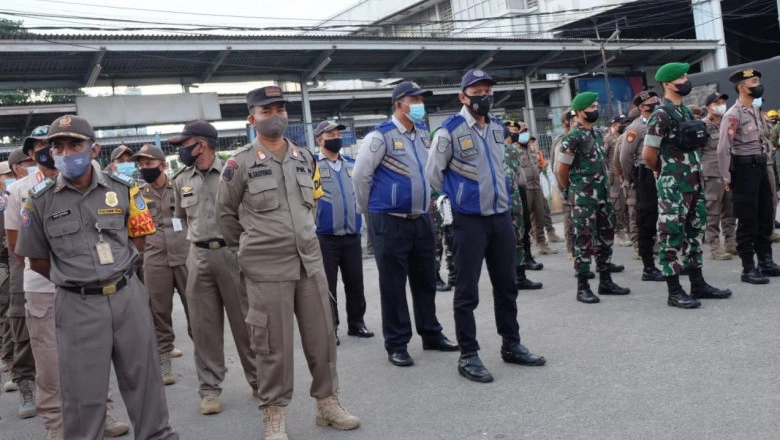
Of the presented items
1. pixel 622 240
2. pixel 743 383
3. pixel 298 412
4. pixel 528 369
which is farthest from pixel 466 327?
pixel 622 240

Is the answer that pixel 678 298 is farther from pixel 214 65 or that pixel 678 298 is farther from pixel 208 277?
pixel 214 65

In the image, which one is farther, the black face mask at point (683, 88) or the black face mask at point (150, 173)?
the black face mask at point (683, 88)

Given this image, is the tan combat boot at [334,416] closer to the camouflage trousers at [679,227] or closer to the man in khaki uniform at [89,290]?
the man in khaki uniform at [89,290]

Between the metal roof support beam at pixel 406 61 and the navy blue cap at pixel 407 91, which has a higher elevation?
the metal roof support beam at pixel 406 61

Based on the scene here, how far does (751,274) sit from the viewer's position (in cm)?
754

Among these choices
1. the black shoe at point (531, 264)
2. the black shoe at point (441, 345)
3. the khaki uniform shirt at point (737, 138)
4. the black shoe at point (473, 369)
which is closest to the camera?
the black shoe at point (473, 369)

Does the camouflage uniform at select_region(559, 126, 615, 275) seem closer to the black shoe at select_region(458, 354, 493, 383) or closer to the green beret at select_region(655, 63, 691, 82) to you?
the green beret at select_region(655, 63, 691, 82)

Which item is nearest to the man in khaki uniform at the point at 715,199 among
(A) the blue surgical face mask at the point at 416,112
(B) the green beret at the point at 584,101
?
(B) the green beret at the point at 584,101

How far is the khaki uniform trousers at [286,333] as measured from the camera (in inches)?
174

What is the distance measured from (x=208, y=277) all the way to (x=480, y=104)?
2.30 metres

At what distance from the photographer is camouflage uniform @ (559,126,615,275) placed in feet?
25.0

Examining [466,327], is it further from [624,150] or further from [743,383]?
[624,150]

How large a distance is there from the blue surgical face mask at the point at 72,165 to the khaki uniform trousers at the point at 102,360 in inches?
24.2

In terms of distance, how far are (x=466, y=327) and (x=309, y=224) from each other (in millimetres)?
1479
